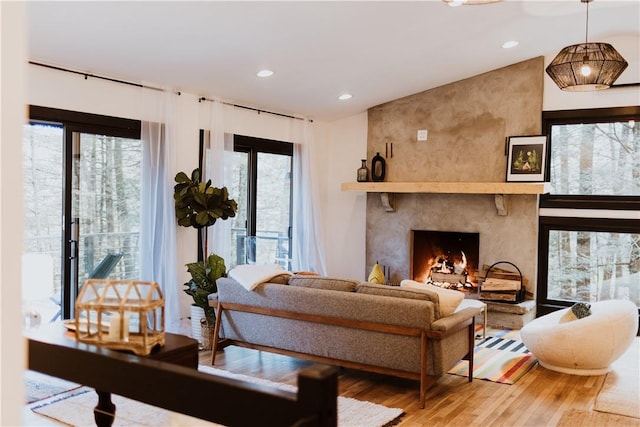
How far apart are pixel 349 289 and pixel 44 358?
127 inches

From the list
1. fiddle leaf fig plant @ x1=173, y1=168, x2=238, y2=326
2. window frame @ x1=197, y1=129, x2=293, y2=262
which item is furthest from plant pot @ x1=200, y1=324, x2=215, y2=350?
window frame @ x1=197, y1=129, x2=293, y2=262

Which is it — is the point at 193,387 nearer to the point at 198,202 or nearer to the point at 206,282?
the point at 206,282

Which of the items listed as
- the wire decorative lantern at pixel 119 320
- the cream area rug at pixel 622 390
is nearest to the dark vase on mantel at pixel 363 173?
the cream area rug at pixel 622 390

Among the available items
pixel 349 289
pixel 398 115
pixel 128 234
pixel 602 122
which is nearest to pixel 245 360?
pixel 349 289

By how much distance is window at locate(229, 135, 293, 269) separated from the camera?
23.2ft

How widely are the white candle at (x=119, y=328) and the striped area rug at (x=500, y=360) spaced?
3802mm

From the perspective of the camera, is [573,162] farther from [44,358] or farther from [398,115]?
[44,358]

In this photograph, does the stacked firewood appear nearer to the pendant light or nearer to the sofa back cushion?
the pendant light

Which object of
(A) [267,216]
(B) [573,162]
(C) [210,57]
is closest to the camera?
(C) [210,57]

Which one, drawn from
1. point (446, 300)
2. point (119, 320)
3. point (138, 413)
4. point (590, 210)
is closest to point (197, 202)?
point (138, 413)

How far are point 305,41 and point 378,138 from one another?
2935 mm

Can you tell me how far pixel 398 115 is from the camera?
7.85 m

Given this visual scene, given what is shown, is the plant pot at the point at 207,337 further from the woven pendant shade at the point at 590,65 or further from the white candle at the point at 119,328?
the white candle at the point at 119,328

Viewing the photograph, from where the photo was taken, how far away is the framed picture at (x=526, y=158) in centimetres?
682
